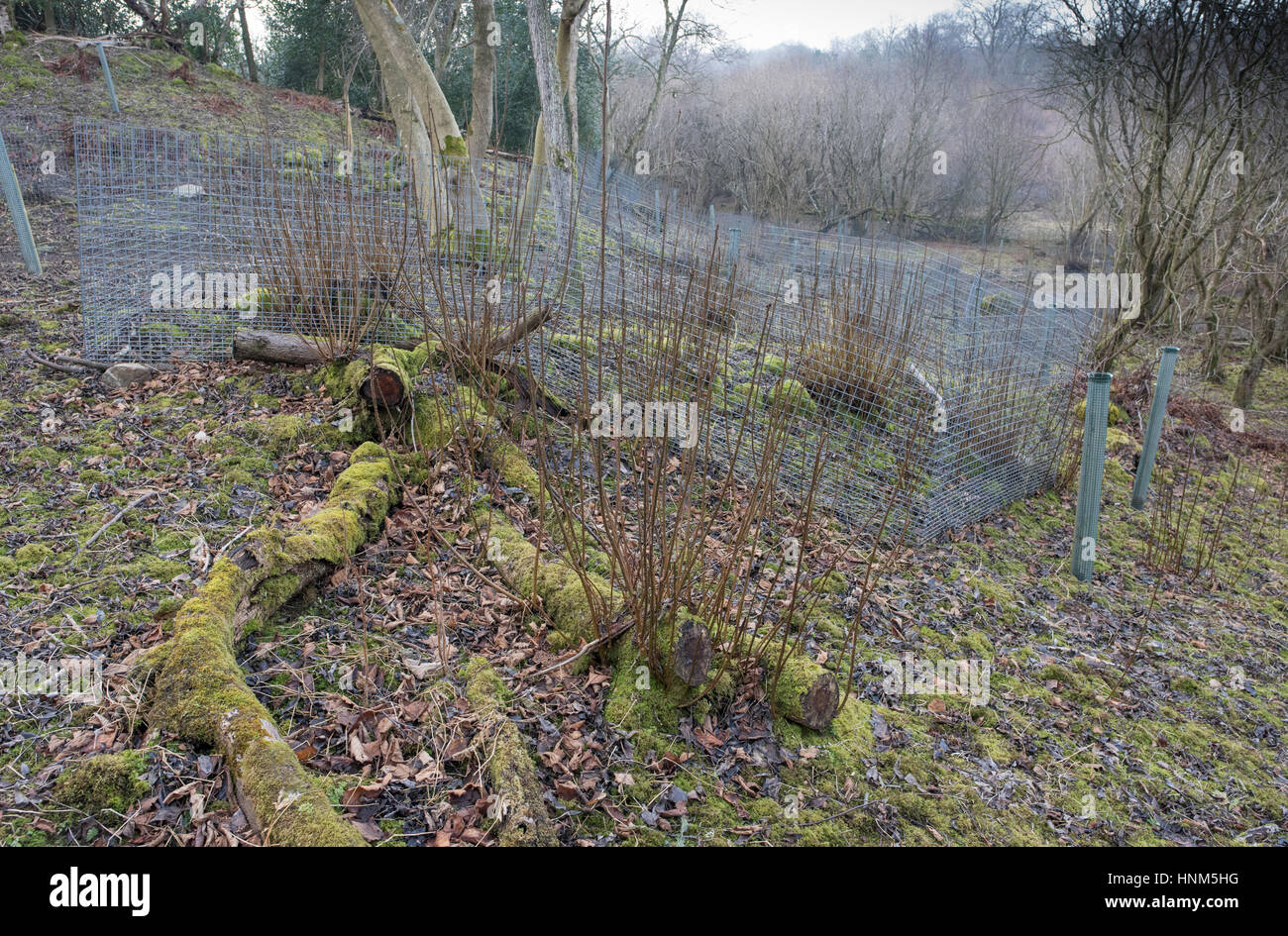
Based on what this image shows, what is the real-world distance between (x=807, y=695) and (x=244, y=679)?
2.02m

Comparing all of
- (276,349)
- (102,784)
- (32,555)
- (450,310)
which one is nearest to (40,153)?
(276,349)

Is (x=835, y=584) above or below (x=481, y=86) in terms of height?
below

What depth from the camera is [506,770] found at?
241cm

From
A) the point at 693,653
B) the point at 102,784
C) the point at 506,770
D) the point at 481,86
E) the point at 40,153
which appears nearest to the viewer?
the point at 102,784

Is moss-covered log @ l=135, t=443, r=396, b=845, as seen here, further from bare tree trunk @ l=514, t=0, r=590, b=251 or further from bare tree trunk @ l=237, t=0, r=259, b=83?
bare tree trunk @ l=237, t=0, r=259, b=83

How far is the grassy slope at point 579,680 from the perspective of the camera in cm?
244

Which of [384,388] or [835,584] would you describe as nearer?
[835,584]

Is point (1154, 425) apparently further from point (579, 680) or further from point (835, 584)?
point (579, 680)

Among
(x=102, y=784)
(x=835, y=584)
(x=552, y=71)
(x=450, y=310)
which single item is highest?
(x=552, y=71)

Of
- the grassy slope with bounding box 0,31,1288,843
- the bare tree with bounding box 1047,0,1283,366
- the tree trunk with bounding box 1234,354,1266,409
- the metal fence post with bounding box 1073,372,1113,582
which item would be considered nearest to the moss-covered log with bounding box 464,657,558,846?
the grassy slope with bounding box 0,31,1288,843

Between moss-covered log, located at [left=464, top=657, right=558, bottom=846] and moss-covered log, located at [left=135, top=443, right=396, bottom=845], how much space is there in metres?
0.43

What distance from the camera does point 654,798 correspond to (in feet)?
8.44
